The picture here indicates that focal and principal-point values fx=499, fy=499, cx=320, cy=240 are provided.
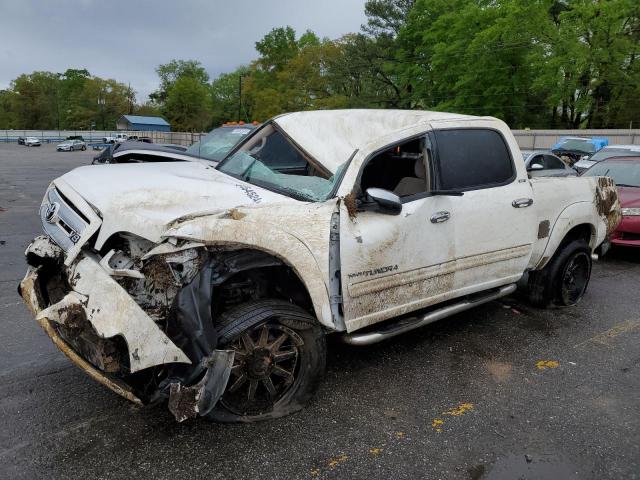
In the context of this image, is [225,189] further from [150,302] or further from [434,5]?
[434,5]

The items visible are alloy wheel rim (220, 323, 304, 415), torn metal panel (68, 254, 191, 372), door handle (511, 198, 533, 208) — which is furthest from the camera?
door handle (511, 198, 533, 208)

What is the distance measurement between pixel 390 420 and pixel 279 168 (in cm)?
203

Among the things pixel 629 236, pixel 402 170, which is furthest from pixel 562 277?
pixel 629 236

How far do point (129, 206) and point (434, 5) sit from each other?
49167mm

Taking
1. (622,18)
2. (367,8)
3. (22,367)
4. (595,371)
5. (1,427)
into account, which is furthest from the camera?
(367,8)

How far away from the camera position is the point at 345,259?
10.4 ft

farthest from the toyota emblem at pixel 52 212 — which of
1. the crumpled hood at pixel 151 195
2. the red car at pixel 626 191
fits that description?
the red car at pixel 626 191

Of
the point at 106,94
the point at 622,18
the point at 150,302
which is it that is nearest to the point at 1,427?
the point at 150,302

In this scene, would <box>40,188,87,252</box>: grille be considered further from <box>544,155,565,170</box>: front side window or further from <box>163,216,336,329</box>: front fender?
<box>544,155,565,170</box>: front side window

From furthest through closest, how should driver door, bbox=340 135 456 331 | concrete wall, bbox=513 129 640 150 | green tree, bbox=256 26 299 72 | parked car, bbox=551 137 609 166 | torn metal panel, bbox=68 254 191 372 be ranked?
green tree, bbox=256 26 299 72
concrete wall, bbox=513 129 640 150
parked car, bbox=551 137 609 166
driver door, bbox=340 135 456 331
torn metal panel, bbox=68 254 191 372

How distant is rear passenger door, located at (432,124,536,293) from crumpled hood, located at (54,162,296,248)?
4.60 feet

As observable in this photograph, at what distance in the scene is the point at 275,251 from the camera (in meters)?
2.93

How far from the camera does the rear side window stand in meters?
3.91

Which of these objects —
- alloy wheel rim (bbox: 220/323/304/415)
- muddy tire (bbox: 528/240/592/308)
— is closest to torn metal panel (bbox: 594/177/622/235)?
muddy tire (bbox: 528/240/592/308)
